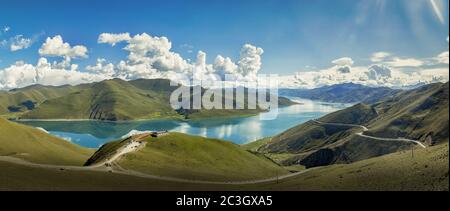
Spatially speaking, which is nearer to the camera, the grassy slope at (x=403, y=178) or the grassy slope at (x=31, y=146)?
the grassy slope at (x=403, y=178)

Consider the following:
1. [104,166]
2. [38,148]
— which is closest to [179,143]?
[104,166]

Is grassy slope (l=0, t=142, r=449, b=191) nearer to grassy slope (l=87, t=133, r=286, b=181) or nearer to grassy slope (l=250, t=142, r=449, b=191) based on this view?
grassy slope (l=250, t=142, r=449, b=191)

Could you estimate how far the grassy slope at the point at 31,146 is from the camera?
118m

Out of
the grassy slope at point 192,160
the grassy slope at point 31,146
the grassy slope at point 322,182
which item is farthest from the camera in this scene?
the grassy slope at point 31,146

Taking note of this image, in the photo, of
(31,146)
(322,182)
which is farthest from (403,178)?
(31,146)

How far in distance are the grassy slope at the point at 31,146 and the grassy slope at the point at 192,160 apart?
13.4 meters

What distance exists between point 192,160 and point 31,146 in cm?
5925

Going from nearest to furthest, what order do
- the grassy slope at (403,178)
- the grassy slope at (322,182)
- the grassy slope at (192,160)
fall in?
1. the grassy slope at (403,178)
2. the grassy slope at (322,182)
3. the grassy slope at (192,160)

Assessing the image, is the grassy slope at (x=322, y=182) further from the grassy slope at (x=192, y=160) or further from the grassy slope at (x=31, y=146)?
the grassy slope at (x=31, y=146)

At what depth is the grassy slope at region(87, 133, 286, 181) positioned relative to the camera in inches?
3826

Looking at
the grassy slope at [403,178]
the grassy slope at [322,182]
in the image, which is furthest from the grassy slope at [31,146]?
the grassy slope at [403,178]

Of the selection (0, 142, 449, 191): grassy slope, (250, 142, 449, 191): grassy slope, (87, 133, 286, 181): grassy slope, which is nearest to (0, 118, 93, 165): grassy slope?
(87, 133, 286, 181): grassy slope

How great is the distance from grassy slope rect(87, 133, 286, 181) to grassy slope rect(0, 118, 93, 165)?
13.4 meters
